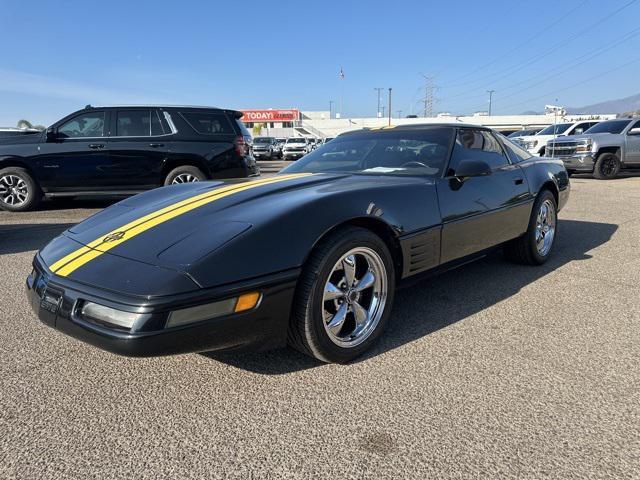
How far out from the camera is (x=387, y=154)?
3426 mm

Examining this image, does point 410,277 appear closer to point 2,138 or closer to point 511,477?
point 511,477

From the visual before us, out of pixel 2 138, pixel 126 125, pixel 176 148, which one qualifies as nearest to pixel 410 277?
pixel 176 148

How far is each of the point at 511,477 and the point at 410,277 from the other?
1.34m

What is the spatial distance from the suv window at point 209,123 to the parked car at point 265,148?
757 inches

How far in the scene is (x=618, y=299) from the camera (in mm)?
3338

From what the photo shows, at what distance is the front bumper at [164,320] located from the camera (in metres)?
1.80

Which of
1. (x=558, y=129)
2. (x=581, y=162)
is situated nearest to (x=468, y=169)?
(x=581, y=162)

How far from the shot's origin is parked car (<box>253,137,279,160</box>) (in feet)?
88.0

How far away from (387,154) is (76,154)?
5.68 m

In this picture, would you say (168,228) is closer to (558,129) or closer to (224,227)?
(224,227)

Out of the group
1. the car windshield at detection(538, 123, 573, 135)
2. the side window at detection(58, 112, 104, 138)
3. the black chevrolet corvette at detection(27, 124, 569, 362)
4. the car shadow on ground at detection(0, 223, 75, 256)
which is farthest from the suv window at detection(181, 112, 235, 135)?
the car windshield at detection(538, 123, 573, 135)

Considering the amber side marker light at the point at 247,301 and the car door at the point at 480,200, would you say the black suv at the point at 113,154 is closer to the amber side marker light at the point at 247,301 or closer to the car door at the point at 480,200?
the car door at the point at 480,200

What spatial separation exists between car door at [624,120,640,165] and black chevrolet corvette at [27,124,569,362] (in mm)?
11260

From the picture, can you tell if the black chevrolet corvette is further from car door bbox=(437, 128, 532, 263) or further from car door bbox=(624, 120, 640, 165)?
car door bbox=(624, 120, 640, 165)
